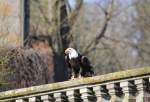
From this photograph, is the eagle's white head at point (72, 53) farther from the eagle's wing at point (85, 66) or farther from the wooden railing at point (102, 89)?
the wooden railing at point (102, 89)

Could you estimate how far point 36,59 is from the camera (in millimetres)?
23047

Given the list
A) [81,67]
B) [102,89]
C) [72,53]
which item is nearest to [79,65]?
[81,67]

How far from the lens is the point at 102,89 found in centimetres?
1308

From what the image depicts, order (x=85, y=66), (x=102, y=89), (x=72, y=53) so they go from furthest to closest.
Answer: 1. (x=72, y=53)
2. (x=85, y=66)
3. (x=102, y=89)

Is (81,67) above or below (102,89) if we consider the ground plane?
above

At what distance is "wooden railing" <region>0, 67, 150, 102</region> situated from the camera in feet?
41.6

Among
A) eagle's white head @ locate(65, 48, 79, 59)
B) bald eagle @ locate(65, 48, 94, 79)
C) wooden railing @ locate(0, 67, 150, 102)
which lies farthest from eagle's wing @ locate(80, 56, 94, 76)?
wooden railing @ locate(0, 67, 150, 102)

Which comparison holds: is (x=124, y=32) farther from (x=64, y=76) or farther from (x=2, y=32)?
(x=2, y=32)

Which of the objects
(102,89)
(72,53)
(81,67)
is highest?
(72,53)

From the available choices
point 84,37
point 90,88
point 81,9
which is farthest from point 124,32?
point 90,88

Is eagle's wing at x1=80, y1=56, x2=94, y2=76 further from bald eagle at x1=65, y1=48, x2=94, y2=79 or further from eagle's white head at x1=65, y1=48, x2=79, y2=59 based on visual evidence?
eagle's white head at x1=65, y1=48, x2=79, y2=59

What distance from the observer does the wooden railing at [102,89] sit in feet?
41.6

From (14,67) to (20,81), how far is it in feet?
1.78

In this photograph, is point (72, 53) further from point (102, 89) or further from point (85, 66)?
point (102, 89)
